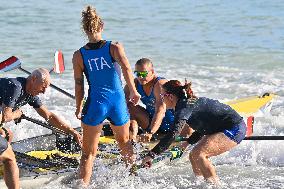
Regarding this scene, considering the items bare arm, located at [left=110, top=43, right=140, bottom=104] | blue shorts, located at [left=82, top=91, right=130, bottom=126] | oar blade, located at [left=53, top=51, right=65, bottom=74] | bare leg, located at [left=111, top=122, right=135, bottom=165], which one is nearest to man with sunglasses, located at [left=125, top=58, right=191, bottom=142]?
bare leg, located at [left=111, top=122, right=135, bottom=165]

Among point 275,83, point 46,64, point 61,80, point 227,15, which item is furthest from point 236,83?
point 227,15

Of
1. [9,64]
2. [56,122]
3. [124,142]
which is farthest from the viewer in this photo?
[9,64]

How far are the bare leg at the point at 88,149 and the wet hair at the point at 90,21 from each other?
98 centimetres

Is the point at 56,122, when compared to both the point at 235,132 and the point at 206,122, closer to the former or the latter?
the point at 206,122

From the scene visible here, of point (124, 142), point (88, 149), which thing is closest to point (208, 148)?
point (124, 142)

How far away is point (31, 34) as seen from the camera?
19406mm

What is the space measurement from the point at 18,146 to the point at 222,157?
262 centimetres

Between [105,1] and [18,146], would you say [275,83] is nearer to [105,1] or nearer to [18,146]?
[18,146]

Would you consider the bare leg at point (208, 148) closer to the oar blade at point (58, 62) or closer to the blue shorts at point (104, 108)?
the blue shorts at point (104, 108)

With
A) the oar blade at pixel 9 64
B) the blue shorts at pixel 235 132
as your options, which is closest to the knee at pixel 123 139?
the blue shorts at pixel 235 132

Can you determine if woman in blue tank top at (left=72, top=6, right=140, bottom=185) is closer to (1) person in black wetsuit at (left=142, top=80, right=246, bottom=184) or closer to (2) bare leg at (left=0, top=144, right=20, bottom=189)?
(1) person in black wetsuit at (left=142, top=80, right=246, bottom=184)

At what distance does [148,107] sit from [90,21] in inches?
78.5

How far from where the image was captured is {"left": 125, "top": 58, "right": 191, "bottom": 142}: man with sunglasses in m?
7.59

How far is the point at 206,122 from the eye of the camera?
22.5 feet
